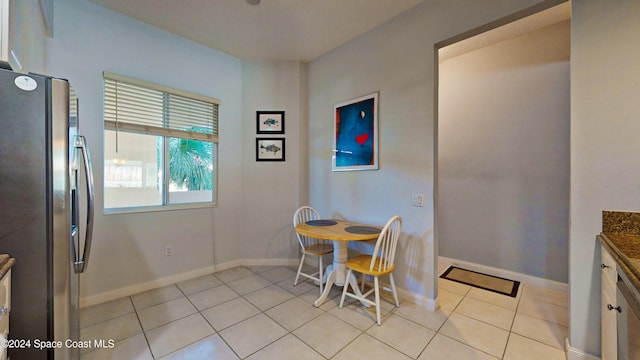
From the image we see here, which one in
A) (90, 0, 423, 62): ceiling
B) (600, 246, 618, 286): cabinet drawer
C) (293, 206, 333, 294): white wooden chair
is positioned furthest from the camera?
(293, 206, 333, 294): white wooden chair

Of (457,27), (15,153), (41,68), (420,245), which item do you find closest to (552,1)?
(457,27)

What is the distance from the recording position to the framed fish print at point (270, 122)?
3.36 metres

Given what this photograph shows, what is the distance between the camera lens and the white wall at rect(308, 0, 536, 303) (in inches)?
86.7

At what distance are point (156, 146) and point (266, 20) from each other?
1875 millimetres

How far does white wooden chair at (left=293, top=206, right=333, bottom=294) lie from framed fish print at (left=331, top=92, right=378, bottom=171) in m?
0.72

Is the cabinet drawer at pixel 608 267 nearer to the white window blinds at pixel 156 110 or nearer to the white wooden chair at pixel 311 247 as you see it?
the white wooden chair at pixel 311 247

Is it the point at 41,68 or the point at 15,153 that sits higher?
the point at 41,68

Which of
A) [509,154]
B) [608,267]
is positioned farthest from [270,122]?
[608,267]

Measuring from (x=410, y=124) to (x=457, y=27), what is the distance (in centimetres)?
88

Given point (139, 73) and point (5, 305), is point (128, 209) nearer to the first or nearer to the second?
point (139, 73)

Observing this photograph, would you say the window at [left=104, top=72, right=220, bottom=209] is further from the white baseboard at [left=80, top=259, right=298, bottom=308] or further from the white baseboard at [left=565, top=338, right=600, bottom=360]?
the white baseboard at [left=565, top=338, right=600, bottom=360]

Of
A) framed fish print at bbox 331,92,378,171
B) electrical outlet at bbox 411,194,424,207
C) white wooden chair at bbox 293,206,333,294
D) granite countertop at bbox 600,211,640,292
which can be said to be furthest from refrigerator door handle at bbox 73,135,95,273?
granite countertop at bbox 600,211,640,292

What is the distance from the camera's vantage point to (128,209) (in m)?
2.54

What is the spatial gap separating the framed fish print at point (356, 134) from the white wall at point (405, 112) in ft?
0.27
